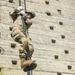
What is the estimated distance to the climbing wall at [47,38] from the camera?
34.8ft

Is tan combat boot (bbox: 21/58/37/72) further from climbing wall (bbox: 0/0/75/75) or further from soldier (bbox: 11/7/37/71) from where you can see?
climbing wall (bbox: 0/0/75/75)

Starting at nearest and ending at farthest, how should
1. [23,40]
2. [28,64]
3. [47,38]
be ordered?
1. [28,64]
2. [23,40]
3. [47,38]

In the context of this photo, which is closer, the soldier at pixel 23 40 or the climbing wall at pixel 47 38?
the soldier at pixel 23 40

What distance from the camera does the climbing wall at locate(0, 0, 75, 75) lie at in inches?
417

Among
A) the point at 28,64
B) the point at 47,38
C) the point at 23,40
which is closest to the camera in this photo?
the point at 28,64

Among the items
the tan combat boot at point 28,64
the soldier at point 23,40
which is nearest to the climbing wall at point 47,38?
the soldier at point 23,40

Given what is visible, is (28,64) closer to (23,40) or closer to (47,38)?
(23,40)

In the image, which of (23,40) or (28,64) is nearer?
(28,64)

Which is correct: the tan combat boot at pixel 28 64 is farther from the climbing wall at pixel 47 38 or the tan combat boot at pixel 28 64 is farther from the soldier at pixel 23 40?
the climbing wall at pixel 47 38

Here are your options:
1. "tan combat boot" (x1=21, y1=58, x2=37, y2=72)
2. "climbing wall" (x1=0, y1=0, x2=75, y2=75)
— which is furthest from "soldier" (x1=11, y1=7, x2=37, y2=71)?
"climbing wall" (x1=0, y1=0, x2=75, y2=75)

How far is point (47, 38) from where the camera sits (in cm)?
1158

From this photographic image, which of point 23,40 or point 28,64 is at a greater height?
point 23,40

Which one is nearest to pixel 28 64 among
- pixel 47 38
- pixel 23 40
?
pixel 23 40

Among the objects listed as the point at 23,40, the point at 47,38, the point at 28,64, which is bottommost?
the point at 47,38
